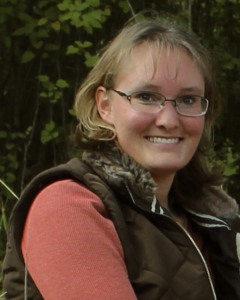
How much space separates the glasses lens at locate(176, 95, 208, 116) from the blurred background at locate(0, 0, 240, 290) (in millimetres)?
2172

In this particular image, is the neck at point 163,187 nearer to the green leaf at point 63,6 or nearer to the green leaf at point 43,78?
the green leaf at point 63,6

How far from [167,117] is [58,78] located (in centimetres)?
263

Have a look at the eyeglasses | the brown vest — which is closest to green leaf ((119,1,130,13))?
the eyeglasses

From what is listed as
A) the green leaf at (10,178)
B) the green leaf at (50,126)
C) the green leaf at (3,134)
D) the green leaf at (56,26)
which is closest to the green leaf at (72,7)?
the green leaf at (56,26)

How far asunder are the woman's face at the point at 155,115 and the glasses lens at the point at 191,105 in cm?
2

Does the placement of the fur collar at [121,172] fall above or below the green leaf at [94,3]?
below

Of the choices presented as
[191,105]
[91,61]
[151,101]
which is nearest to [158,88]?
[151,101]

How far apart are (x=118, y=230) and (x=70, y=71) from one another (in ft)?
9.73

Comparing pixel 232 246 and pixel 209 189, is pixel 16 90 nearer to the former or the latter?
pixel 209 189

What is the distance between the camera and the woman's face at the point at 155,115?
186 cm

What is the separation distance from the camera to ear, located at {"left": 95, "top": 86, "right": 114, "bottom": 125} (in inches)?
77.9

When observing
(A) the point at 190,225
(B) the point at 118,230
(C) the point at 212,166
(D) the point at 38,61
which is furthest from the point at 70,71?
(B) the point at 118,230

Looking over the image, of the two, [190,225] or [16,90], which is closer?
[190,225]

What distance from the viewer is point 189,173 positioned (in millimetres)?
2314
